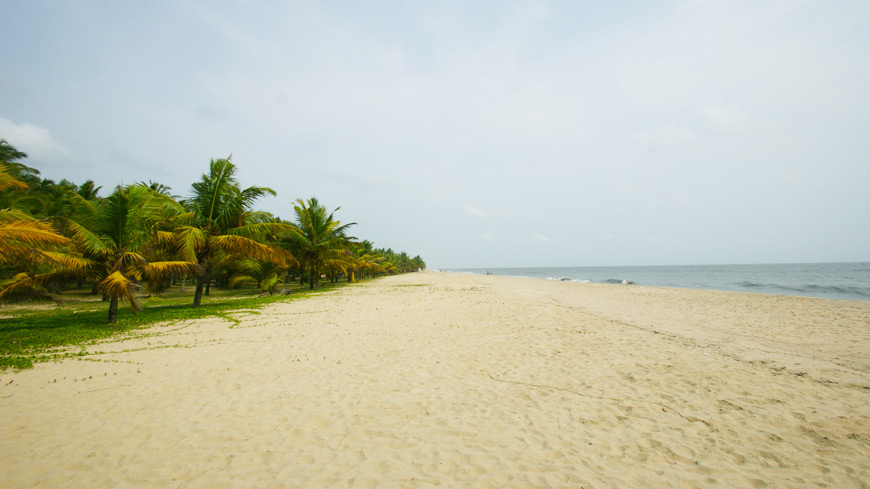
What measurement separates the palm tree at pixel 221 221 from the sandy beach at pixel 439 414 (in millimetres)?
6731

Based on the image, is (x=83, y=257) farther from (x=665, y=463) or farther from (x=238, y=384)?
(x=665, y=463)

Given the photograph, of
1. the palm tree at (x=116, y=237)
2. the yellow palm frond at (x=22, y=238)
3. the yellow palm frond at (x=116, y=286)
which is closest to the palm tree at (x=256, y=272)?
the palm tree at (x=116, y=237)

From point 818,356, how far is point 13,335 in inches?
795

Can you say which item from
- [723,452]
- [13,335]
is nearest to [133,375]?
[13,335]

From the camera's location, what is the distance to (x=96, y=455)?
3.63 m

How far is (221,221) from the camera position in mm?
16016

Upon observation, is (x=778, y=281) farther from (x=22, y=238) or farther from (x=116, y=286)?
(x=22, y=238)

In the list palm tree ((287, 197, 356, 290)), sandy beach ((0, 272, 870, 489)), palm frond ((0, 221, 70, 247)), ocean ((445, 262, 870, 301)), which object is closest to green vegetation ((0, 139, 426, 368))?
palm frond ((0, 221, 70, 247))

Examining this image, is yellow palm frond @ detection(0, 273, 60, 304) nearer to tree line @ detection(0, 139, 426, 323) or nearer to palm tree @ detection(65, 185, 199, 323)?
tree line @ detection(0, 139, 426, 323)

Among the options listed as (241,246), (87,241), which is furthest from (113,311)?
(241,246)

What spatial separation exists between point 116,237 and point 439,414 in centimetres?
1284

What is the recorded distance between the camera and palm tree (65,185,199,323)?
1030 centimetres

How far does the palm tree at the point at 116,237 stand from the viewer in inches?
406

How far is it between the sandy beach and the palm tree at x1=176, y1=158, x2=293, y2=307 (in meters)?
6.73
